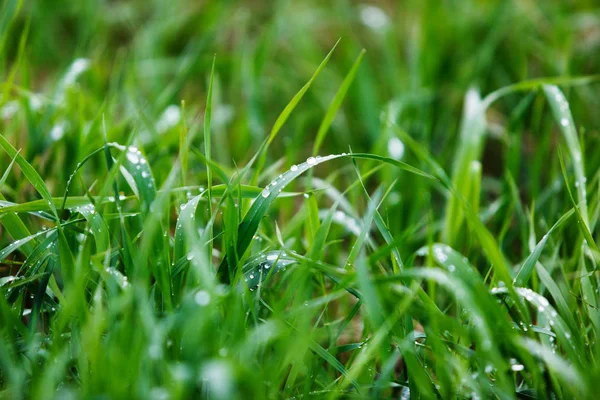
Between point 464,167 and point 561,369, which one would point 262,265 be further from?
point 464,167

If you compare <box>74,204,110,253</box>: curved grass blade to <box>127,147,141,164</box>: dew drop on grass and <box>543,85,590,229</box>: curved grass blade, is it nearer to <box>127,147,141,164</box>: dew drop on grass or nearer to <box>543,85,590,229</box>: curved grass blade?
<box>127,147,141,164</box>: dew drop on grass

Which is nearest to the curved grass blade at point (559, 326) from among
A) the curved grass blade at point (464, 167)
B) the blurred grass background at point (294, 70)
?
the curved grass blade at point (464, 167)

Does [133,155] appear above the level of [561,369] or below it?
above

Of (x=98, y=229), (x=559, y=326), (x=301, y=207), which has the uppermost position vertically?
(x=98, y=229)

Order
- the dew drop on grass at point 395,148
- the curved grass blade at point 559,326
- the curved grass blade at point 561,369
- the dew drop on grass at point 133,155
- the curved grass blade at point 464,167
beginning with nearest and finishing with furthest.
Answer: the curved grass blade at point 561,369
the curved grass blade at point 559,326
the dew drop on grass at point 133,155
the curved grass blade at point 464,167
the dew drop on grass at point 395,148

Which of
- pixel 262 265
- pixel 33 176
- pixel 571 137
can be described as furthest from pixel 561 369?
pixel 33 176

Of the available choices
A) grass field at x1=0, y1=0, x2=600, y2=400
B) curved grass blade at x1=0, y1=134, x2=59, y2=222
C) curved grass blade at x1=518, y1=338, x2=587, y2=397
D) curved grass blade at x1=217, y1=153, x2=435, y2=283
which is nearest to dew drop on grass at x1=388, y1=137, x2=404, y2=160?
grass field at x1=0, y1=0, x2=600, y2=400

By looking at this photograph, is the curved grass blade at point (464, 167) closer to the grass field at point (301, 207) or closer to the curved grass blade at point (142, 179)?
the grass field at point (301, 207)

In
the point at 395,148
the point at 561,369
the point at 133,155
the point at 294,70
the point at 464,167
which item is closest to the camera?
the point at 561,369

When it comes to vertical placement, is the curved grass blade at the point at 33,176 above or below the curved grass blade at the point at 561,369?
above
